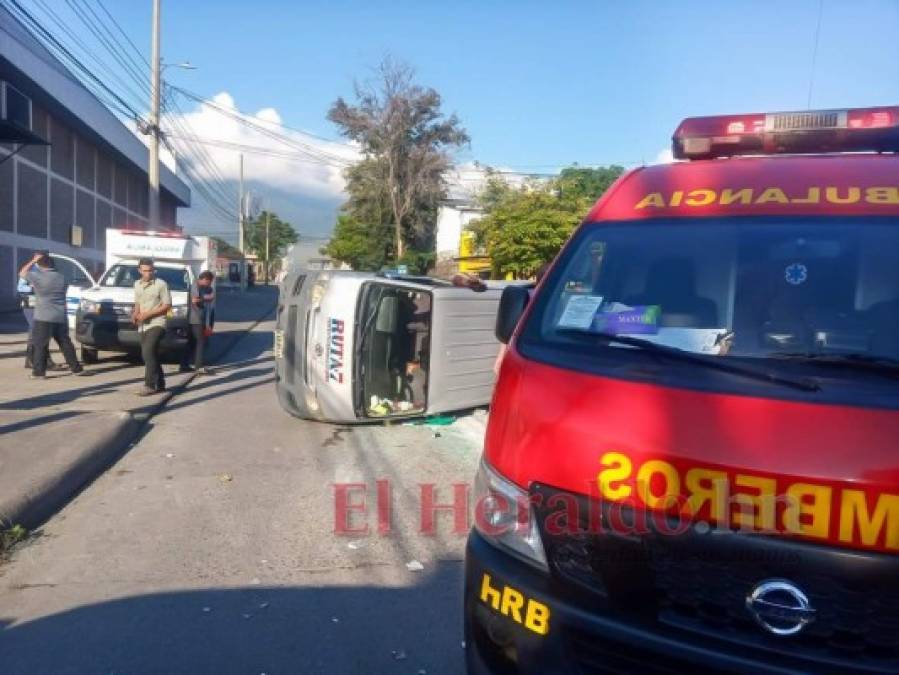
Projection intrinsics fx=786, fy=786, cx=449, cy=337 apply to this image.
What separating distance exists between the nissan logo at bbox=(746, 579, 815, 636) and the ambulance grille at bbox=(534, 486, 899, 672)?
0.02 meters

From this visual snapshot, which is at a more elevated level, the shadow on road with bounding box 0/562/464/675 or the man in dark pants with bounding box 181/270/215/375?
the man in dark pants with bounding box 181/270/215/375

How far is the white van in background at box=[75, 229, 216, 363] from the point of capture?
12578 mm

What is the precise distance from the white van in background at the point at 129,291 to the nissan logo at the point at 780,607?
396 inches

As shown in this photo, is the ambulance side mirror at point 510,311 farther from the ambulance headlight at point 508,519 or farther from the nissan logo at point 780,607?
the nissan logo at point 780,607

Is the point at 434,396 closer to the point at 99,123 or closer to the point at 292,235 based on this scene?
the point at 99,123

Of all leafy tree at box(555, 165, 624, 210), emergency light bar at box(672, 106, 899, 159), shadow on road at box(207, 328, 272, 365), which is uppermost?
leafy tree at box(555, 165, 624, 210)

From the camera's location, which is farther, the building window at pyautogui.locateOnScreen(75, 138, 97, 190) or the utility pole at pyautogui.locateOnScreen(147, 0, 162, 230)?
the building window at pyautogui.locateOnScreen(75, 138, 97, 190)

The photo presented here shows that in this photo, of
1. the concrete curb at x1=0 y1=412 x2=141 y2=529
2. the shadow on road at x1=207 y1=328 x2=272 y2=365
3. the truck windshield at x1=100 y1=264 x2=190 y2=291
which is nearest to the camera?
the concrete curb at x1=0 y1=412 x2=141 y2=529

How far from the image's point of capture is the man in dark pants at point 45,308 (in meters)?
10.6

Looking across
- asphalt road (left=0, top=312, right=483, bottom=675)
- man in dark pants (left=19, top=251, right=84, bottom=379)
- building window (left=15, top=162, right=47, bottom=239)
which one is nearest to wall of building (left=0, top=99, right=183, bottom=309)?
building window (left=15, top=162, right=47, bottom=239)

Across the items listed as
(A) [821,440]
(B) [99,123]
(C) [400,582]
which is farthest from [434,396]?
(B) [99,123]

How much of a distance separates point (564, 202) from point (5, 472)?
1807cm

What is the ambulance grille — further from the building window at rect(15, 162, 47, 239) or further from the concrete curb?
the building window at rect(15, 162, 47, 239)

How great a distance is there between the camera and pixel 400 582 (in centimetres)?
452
